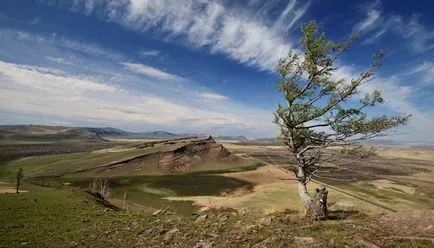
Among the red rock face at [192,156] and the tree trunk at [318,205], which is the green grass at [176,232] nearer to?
the tree trunk at [318,205]

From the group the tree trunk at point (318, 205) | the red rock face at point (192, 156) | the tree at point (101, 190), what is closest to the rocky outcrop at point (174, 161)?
the red rock face at point (192, 156)

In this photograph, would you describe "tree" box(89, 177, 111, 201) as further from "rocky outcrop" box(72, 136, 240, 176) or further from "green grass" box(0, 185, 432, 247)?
"rocky outcrop" box(72, 136, 240, 176)

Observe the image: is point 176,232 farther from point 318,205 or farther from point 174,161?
point 174,161

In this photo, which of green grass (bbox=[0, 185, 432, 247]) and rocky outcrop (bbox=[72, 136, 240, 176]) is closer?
green grass (bbox=[0, 185, 432, 247])

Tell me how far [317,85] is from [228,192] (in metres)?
65.4

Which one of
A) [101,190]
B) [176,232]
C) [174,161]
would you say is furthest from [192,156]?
[176,232]

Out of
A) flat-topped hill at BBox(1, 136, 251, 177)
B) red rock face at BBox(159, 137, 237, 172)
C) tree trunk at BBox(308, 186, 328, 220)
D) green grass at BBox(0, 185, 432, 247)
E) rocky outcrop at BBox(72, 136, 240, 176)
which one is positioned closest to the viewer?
→ green grass at BBox(0, 185, 432, 247)

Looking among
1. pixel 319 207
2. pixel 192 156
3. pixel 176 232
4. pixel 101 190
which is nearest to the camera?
pixel 176 232

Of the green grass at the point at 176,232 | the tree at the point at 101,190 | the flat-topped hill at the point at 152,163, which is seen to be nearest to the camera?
the green grass at the point at 176,232

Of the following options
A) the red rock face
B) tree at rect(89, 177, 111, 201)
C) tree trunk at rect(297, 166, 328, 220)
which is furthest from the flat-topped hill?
tree trunk at rect(297, 166, 328, 220)

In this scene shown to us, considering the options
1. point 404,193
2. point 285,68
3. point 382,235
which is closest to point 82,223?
point 285,68

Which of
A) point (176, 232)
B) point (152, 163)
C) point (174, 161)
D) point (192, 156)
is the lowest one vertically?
point (152, 163)

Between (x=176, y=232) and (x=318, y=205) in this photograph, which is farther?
(x=318, y=205)

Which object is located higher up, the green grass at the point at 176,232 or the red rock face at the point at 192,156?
the green grass at the point at 176,232
